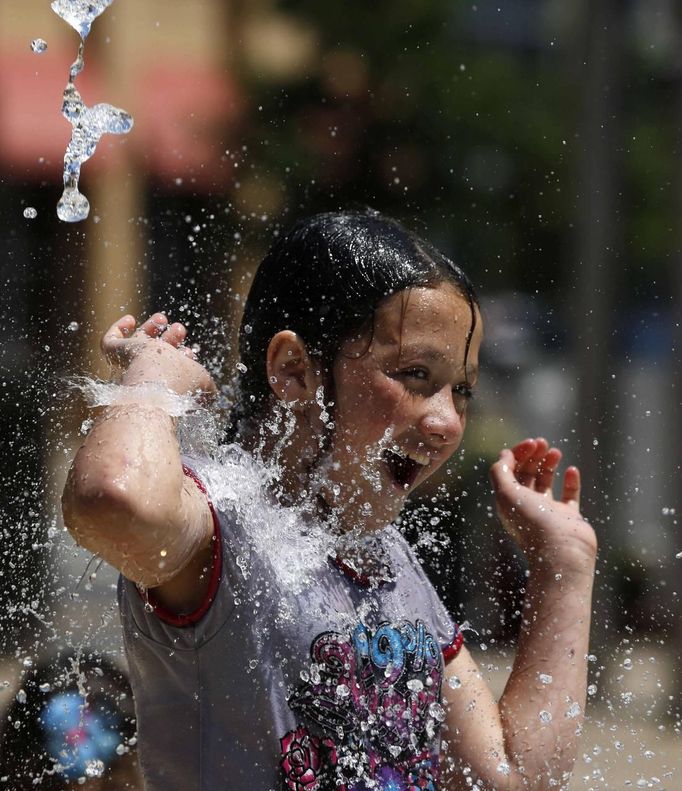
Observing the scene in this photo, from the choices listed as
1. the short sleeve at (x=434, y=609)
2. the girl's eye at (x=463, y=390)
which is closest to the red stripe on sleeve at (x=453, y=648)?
the short sleeve at (x=434, y=609)

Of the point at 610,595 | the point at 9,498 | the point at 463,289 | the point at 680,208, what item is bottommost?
the point at 610,595

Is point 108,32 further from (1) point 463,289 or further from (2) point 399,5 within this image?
(1) point 463,289

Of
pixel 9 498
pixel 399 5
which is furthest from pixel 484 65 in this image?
pixel 9 498

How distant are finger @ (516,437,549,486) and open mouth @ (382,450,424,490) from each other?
0.38 m

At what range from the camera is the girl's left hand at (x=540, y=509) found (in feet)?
5.87

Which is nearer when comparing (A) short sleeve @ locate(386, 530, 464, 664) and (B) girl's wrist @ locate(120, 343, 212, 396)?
(B) girl's wrist @ locate(120, 343, 212, 396)

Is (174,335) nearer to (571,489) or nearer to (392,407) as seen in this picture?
(392,407)

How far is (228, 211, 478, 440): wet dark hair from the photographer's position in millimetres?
1582

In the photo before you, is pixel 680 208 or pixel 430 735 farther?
pixel 680 208

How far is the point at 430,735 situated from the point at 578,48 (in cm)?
390

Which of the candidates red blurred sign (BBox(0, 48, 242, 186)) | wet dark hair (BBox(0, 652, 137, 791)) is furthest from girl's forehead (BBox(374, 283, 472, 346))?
red blurred sign (BBox(0, 48, 242, 186))

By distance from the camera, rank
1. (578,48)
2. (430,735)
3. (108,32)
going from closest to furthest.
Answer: (430,735)
(578,48)
(108,32)

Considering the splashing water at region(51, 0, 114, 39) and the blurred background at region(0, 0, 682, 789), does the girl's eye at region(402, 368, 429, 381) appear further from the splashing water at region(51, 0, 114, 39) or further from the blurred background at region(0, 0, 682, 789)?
the blurred background at region(0, 0, 682, 789)

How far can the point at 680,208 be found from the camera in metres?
4.99
